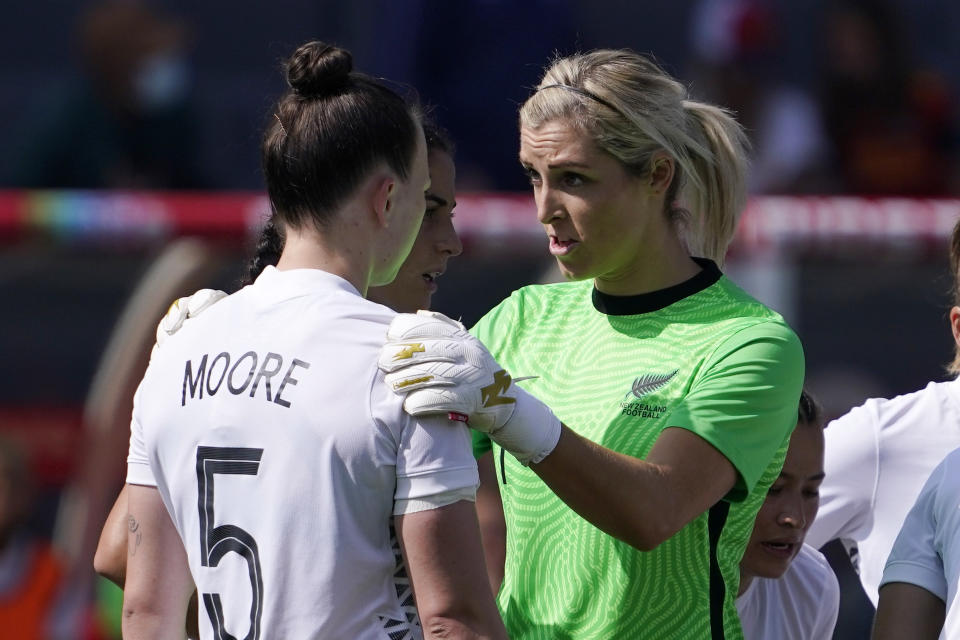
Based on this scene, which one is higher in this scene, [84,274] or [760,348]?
[760,348]

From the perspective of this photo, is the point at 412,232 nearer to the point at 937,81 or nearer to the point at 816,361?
the point at 816,361

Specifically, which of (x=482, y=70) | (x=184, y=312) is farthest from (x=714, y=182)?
(x=482, y=70)

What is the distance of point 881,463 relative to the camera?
9.75ft

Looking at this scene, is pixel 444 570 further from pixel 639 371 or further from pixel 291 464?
pixel 639 371

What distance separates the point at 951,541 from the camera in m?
2.37

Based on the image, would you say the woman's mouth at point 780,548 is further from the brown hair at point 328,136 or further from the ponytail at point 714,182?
the brown hair at point 328,136

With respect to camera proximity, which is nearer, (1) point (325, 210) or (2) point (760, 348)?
(1) point (325, 210)

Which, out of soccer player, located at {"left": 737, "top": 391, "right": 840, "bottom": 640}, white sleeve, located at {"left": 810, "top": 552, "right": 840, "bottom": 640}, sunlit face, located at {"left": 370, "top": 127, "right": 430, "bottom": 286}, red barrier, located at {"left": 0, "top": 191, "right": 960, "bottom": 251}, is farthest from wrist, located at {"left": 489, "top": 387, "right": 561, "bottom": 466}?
red barrier, located at {"left": 0, "top": 191, "right": 960, "bottom": 251}

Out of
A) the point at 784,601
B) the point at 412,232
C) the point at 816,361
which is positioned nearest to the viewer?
the point at 412,232

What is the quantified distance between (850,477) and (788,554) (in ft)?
0.68

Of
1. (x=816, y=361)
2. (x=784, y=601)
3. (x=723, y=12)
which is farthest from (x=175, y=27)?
(x=784, y=601)

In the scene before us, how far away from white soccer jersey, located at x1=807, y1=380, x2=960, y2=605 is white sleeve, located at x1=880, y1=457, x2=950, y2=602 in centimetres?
46

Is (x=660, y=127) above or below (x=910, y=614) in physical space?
above

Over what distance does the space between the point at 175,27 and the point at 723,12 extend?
2839mm
